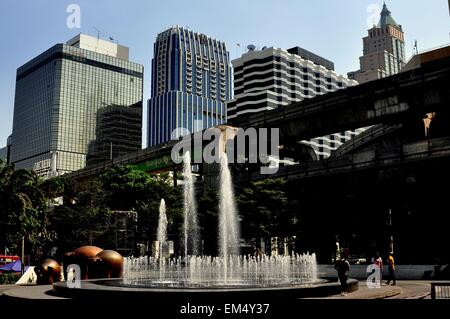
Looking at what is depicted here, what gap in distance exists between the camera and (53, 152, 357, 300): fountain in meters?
13.1

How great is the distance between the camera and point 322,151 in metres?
115

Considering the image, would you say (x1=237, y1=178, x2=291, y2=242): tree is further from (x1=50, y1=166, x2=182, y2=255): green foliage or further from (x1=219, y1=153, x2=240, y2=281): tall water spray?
(x1=50, y1=166, x2=182, y2=255): green foliage

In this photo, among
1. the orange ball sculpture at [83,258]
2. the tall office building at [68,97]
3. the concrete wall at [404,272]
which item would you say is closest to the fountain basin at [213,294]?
the orange ball sculpture at [83,258]

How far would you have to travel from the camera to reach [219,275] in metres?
22.9

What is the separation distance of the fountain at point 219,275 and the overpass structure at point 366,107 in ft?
23.3

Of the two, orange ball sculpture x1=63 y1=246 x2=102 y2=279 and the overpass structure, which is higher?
the overpass structure

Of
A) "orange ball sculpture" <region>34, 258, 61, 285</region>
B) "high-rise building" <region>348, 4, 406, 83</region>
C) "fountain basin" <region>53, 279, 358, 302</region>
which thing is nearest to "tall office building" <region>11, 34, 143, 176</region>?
"high-rise building" <region>348, 4, 406, 83</region>

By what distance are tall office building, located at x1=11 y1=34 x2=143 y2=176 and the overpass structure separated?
104 meters

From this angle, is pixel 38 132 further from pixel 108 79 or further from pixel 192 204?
pixel 192 204

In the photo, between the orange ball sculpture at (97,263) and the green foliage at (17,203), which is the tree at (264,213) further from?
the orange ball sculpture at (97,263)

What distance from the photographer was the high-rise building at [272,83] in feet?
356
